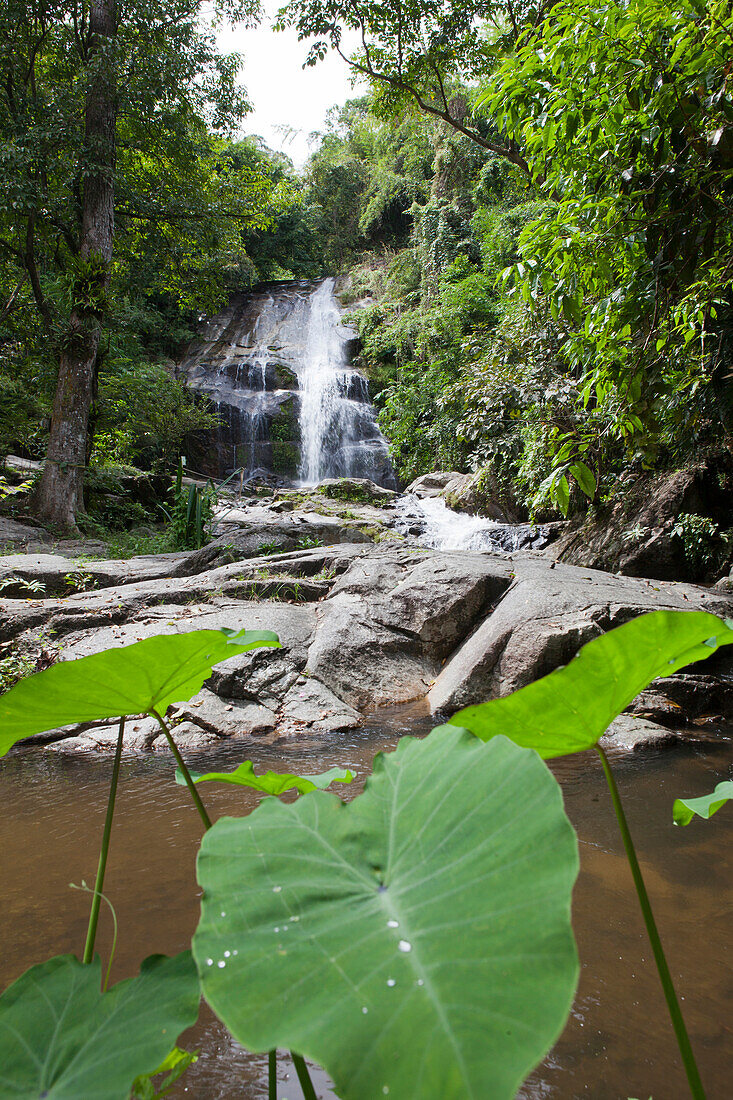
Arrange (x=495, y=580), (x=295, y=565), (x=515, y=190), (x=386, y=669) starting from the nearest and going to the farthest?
(x=386, y=669) → (x=495, y=580) → (x=295, y=565) → (x=515, y=190)

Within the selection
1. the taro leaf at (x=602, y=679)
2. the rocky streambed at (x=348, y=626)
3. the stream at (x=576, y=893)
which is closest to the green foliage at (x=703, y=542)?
the rocky streambed at (x=348, y=626)

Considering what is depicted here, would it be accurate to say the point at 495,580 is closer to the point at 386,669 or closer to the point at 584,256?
the point at 386,669

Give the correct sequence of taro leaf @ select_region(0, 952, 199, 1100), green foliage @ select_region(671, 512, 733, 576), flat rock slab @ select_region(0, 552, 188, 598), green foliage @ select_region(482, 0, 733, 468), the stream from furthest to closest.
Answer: green foliage @ select_region(671, 512, 733, 576) < flat rock slab @ select_region(0, 552, 188, 598) < green foliage @ select_region(482, 0, 733, 468) < the stream < taro leaf @ select_region(0, 952, 199, 1100)

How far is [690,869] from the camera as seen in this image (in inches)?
68.7

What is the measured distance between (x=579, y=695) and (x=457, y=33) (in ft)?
31.5

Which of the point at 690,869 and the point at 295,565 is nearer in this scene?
the point at 690,869

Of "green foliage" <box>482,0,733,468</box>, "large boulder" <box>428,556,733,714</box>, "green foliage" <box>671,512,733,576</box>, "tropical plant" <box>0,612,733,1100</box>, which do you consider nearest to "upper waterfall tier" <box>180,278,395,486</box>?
"green foliage" <box>671,512,733,576</box>

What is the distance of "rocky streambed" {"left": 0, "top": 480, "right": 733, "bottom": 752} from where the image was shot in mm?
3312

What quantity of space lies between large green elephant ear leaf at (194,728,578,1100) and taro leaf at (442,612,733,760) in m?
0.10

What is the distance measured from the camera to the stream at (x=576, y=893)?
41.8 inches

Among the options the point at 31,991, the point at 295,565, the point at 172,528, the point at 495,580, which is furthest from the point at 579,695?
the point at 172,528

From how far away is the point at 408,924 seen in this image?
41 centimetres

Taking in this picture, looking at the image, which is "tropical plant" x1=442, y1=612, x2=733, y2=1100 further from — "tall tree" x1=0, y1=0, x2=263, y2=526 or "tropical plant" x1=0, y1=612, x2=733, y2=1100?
"tall tree" x1=0, y1=0, x2=263, y2=526

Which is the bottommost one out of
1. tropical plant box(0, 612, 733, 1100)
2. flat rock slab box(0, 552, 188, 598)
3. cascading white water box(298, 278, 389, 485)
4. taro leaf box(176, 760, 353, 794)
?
flat rock slab box(0, 552, 188, 598)
